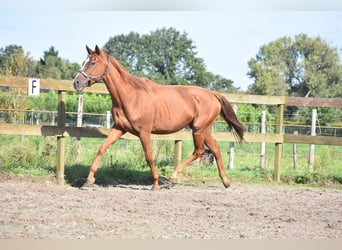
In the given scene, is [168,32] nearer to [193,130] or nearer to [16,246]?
[193,130]

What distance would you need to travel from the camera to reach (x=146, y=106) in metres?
6.34

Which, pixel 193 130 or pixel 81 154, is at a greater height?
pixel 193 130

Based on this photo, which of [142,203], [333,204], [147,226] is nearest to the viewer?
[147,226]

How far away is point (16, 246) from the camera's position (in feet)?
10.4

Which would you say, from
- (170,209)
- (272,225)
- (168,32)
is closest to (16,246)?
(170,209)

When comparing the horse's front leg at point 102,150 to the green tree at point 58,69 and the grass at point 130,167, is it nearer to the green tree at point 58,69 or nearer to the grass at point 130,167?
the grass at point 130,167

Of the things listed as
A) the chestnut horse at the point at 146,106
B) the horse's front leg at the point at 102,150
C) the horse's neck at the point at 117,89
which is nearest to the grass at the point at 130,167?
the horse's front leg at the point at 102,150

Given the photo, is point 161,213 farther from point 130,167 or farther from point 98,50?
point 130,167

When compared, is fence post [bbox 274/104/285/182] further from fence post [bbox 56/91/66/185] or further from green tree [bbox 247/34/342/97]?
green tree [bbox 247/34/342/97]

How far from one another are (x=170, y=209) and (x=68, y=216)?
1.11 metres

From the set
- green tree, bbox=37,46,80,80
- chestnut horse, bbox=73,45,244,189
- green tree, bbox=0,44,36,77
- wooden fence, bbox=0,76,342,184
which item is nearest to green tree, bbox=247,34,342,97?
green tree, bbox=37,46,80,80

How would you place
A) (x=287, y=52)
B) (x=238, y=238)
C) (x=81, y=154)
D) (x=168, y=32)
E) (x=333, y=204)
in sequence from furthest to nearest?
(x=168, y=32)
(x=287, y=52)
(x=81, y=154)
(x=333, y=204)
(x=238, y=238)

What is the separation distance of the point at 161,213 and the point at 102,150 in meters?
1.92

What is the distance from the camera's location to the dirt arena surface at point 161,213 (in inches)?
146
